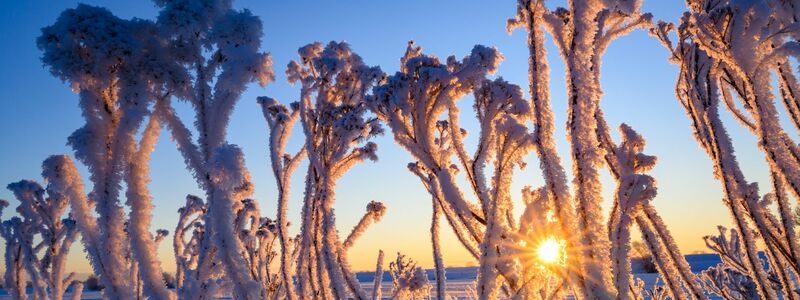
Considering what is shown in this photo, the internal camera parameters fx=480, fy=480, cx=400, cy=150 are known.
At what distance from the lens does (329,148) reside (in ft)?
19.5

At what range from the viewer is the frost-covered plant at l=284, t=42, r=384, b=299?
529 cm

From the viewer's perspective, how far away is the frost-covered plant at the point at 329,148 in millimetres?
5293

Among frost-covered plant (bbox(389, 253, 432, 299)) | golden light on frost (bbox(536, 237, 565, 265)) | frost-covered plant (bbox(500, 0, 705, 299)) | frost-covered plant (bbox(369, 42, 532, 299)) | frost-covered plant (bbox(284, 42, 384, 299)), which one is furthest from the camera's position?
frost-covered plant (bbox(389, 253, 432, 299))

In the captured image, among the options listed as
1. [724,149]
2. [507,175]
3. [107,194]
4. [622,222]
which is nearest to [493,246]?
[507,175]

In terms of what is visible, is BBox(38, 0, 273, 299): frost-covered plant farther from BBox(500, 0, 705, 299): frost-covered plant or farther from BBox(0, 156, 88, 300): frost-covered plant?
BBox(0, 156, 88, 300): frost-covered plant

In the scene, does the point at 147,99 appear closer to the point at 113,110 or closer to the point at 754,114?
the point at 113,110

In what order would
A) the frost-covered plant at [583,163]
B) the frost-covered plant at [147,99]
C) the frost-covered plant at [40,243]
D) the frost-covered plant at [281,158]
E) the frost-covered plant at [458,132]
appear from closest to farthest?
1. the frost-covered plant at [583,163]
2. the frost-covered plant at [147,99]
3. the frost-covered plant at [458,132]
4. the frost-covered plant at [281,158]
5. the frost-covered plant at [40,243]

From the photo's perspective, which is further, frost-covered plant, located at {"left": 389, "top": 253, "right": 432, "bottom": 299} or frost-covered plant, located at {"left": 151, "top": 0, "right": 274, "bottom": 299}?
frost-covered plant, located at {"left": 389, "top": 253, "right": 432, "bottom": 299}

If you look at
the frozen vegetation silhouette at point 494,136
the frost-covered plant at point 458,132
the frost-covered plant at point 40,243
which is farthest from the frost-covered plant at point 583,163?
the frost-covered plant at point 40,243

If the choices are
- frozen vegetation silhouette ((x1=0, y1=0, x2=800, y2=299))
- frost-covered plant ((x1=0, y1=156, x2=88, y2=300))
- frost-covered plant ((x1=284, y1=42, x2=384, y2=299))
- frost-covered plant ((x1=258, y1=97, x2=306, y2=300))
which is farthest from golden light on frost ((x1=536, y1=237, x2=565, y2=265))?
frost-covered plant ((x1=0, y1=156, x2=88, y2=300))

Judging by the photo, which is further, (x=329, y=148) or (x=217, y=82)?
(x=329, y=148)

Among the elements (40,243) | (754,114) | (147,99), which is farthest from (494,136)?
(40,243)

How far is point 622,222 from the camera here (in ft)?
9.32

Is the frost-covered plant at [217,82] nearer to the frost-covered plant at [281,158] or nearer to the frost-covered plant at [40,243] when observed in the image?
the frost-covered plant at [281,158]
